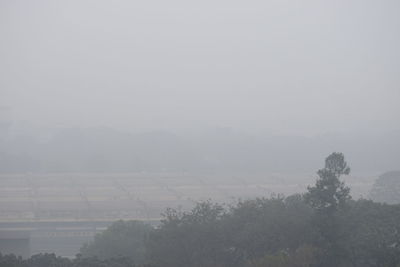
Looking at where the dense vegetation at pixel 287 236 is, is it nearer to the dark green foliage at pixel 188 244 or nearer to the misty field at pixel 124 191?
→ the dark green foliage at pixel 188 244

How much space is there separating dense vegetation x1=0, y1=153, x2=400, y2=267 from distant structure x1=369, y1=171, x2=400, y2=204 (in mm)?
7450

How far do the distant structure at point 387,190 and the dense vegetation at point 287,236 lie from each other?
7.45m

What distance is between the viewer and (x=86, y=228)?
14.5 m

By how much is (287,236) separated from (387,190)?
9276mm

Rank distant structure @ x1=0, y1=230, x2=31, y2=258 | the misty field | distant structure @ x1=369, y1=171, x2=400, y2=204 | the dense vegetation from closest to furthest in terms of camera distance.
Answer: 1. the dense vegetation
2. distant structure @ x1=0, y1=230, x2=31, y2=258
3. the misty field
4. distant structure @ x1=369, y1=171, x2=400, y2=204

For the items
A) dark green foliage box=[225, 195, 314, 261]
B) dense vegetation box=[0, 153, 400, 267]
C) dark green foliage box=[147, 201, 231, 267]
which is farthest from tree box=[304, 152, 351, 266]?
dark green foliage box=[147, 201, 231, 267]

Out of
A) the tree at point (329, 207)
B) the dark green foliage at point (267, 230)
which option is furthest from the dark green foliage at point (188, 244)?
the tree at point (329, 207)

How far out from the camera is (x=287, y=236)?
340 inches

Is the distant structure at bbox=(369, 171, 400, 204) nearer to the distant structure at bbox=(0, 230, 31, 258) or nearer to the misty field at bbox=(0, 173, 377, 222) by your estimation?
the misty field at bbox=(0, 173, 377, 222)

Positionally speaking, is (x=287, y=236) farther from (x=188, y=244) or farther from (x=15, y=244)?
(x=15, y=244)

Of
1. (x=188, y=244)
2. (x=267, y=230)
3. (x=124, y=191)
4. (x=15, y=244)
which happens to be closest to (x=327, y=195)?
(x=267, y=230)

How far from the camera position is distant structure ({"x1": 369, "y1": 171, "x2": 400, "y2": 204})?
16628mm

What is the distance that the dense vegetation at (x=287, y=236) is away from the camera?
8.20 m

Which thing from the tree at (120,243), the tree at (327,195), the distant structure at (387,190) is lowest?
the tree at (120,243)
